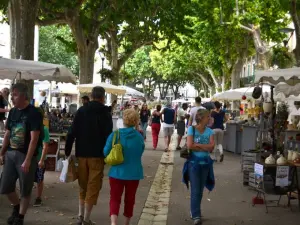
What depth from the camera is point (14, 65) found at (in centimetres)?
889

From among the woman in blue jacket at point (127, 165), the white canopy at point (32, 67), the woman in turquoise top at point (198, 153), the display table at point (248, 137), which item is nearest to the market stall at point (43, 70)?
the white canopy at point (32, 67)

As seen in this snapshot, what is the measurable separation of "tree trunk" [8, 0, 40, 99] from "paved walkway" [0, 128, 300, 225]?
297 centimetres

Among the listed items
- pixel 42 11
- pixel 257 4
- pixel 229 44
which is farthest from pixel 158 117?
pixel 229 44

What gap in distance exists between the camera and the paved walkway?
714 centimetres

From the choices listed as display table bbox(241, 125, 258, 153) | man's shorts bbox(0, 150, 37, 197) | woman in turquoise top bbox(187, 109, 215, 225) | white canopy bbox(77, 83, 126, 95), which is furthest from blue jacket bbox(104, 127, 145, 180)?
white canopy bbox(77, 83, 126, 95)

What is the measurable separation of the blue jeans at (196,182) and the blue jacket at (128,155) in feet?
4.11

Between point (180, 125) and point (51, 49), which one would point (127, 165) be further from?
point (51, 49)

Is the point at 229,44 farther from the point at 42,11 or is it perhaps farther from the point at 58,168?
the point at 58,168

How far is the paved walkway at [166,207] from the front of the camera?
7.14 m

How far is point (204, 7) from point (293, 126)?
15.7 meters

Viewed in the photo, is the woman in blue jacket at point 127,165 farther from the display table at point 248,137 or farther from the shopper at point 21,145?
the display table at point 248,137

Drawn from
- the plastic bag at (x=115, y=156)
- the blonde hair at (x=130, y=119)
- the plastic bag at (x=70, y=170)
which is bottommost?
the plastic bag at (x=70, y=170)

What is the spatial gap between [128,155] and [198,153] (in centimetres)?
140

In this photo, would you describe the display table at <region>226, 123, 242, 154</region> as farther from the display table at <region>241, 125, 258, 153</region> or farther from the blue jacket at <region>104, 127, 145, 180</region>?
the blue jacket at <region>104, 127, 145, 180</region>
